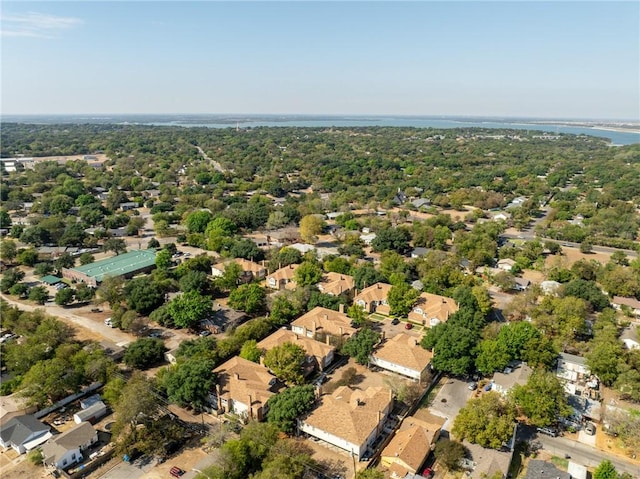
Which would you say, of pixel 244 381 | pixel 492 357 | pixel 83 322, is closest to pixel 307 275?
pixel 244 381

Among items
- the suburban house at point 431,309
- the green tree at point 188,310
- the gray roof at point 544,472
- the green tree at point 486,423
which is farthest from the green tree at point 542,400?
the green tree at point 188,310

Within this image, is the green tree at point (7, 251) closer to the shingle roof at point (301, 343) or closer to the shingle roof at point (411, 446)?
the shingle roof at point (301, 343)

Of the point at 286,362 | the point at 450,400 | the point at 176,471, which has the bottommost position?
the point at 450,400

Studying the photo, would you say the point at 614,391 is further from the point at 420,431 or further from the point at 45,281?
the point at 45,281

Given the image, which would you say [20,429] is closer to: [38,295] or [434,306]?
[38,295]

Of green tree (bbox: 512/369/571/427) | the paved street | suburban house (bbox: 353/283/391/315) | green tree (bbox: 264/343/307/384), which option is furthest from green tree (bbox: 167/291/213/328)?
the paved street

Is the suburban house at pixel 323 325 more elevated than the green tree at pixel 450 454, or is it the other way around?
the suburban house at pixel 323 325

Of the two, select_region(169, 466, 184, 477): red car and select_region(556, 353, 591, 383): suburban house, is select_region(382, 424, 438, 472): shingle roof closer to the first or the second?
select_region(169, 466, 184, 477): red car
